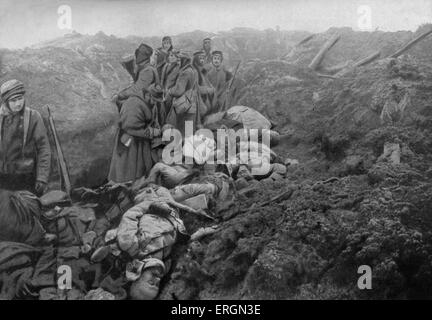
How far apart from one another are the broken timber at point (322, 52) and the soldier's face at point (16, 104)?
210 inches

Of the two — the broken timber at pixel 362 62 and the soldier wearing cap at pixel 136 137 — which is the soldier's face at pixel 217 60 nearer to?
the soldier wearing cap at pixel 136 137

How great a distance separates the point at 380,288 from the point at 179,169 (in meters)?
4.05

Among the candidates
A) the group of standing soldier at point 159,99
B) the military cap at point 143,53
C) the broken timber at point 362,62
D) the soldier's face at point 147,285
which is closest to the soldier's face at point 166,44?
the group of standing soldier at point 159,99

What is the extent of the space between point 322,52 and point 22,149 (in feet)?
18.9

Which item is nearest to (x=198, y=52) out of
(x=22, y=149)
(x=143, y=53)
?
(x=143, y=53)

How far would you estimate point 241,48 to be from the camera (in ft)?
51.7

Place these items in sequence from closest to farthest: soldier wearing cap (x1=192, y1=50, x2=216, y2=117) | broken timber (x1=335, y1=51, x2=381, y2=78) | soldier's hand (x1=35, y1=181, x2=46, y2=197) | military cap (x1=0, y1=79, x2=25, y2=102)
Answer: soldier's hand (x1=35, y1=181, x2=46, y2=197) < military cap (x1=0, y1=79, x2=25, y2=102) < soldier wearing cap (x1=192, y1=50, x2=216, y2=117) < broken timber (x1=335, y1=51, x2=381, y2=78)

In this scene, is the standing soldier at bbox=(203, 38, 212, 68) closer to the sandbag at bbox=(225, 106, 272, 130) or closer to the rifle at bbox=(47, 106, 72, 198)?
the sandbag at bbox=(225, 106, 272, 130)

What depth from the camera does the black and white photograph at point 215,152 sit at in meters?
12.9

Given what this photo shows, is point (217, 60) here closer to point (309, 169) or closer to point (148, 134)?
point (148, 134)

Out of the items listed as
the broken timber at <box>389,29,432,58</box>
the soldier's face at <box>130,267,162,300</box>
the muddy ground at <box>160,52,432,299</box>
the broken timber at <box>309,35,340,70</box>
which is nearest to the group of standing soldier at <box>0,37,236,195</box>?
the muddy ground at <box>160,52,432,299</box>

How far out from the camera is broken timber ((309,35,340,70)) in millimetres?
15484

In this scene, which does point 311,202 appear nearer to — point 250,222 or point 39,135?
point 250,222

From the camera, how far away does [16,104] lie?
14.6 metres
